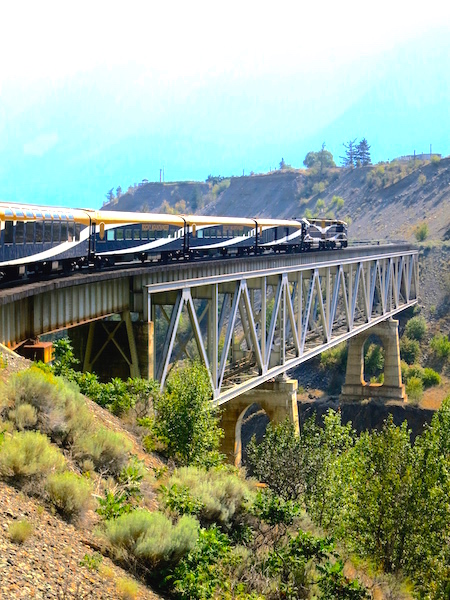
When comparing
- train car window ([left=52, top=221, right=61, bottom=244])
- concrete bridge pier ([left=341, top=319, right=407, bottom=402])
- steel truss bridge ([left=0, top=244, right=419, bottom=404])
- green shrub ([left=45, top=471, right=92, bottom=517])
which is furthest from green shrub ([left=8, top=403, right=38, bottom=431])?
concrete bridge pier ([left=341, top=319, right=407, bottom=402])

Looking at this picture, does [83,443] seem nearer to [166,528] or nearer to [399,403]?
[166,528]

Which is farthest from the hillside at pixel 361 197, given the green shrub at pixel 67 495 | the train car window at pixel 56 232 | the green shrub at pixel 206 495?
the green shrub at pixel 67 495

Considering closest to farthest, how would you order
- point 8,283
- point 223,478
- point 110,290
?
point 223,478 < point 8,283 < point 110,290

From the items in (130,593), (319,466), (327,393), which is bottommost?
(327,393)

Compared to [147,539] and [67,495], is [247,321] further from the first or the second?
[147,539]

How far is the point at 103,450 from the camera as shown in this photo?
12898mm

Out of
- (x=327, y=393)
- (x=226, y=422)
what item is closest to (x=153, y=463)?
(x=226, y=422)

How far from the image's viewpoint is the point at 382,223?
13525cm

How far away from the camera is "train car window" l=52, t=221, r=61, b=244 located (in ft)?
84.6

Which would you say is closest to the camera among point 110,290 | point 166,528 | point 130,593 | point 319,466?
point 130,593

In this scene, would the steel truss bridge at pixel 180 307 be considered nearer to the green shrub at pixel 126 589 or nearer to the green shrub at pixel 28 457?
the green shrub at pixel 28 457

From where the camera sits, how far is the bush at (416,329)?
79.6m

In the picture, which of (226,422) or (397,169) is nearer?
(226,422)

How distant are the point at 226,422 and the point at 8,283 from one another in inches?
784
